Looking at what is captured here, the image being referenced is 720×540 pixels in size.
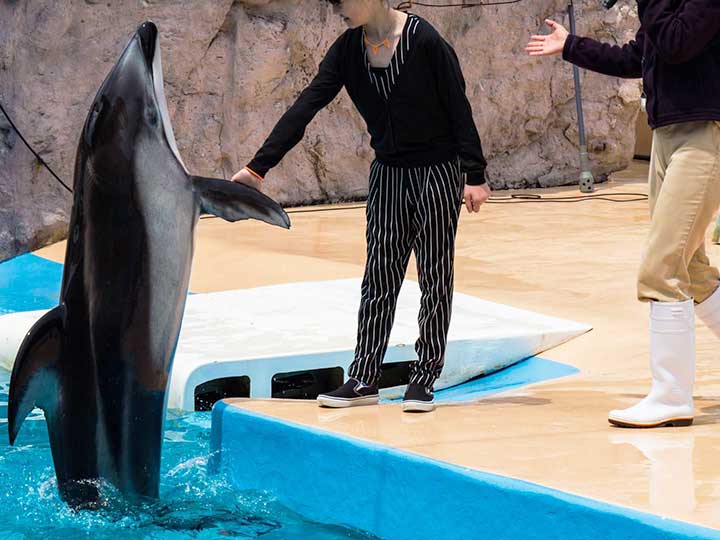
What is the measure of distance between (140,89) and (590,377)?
98.7 inches

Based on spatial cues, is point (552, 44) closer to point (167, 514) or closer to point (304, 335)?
point (167, 514)

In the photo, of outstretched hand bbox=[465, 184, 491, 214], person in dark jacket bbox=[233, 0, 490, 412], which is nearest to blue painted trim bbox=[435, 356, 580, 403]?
person in dark jacket bbox=[233, 0, 490, 412]

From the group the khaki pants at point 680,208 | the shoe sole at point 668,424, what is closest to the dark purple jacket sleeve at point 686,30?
the khaki pants at point 680,208

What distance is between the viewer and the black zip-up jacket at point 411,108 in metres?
3.94

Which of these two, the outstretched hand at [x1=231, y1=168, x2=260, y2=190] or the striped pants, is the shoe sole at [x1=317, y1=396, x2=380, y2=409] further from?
the outstretched hand at [x1=231, y1=168, x2=260, y2=190]

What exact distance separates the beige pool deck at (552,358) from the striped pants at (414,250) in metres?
0.21

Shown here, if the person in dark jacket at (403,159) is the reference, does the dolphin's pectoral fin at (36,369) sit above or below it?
below

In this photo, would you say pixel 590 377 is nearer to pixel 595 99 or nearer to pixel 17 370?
pixel 17 370

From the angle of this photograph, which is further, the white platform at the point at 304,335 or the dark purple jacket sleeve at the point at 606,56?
the white platform at the point at 304,335

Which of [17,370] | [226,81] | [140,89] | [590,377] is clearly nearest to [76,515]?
[17,370]

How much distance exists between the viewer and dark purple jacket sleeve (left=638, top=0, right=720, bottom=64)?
3.34 meters

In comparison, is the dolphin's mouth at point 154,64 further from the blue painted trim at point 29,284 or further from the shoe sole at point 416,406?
the blue painted trim at point 29,284

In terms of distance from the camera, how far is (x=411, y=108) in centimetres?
398

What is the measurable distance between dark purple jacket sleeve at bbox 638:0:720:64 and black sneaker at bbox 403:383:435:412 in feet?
4.56
